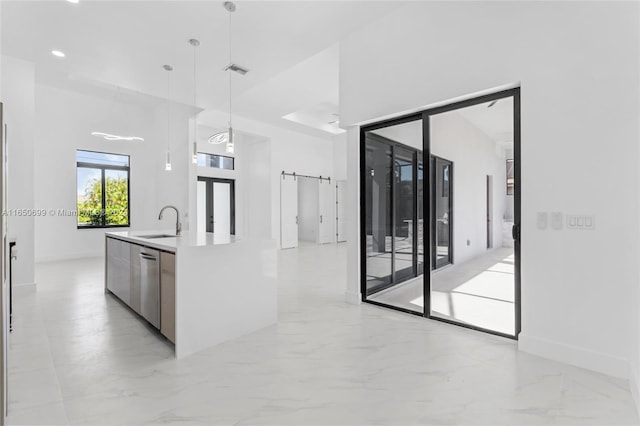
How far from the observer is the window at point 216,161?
8.55 metres

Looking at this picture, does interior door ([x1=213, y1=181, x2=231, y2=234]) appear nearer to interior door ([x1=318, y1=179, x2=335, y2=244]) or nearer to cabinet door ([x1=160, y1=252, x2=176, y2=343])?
interior door ([x1=318, y1=179, x2=335, y2=244])

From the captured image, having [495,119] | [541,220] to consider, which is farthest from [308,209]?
[541,220]

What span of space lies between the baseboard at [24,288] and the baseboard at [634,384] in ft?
20.6

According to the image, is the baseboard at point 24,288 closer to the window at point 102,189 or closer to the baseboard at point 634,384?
the window at point 102,189

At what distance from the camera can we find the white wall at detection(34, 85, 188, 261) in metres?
6.82

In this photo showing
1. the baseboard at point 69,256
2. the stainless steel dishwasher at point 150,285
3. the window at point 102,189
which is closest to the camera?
the stainless steel dishwasher at point 150,285

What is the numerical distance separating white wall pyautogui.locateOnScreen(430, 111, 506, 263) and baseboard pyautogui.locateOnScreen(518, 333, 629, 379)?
7.39 ft

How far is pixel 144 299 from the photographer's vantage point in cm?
317

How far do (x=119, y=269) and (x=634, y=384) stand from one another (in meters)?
4.70

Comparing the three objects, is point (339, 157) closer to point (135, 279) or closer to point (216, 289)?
point (135, 279)

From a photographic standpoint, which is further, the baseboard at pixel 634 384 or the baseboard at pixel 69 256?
the baseboard at pixel 69 256

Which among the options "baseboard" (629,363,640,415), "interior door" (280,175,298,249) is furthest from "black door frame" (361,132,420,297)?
"interior door" (280,175,298,249)

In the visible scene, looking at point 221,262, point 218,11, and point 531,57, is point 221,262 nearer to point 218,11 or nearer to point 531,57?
point 218,11

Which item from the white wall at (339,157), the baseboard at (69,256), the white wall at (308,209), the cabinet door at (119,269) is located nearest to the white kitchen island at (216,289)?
the cabinet door at (119,269)
